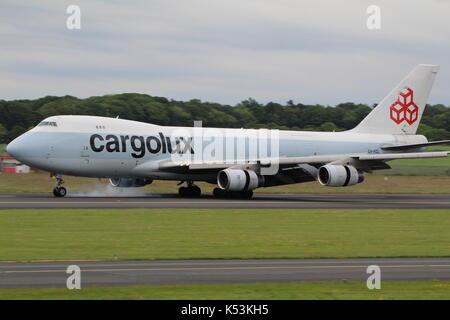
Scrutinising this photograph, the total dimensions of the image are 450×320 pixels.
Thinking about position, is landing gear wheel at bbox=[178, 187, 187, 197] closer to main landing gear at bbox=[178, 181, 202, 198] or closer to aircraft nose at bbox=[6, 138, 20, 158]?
main landing gear at bbox=[178, 181, 202, 198]

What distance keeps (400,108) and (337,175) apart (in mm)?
14689

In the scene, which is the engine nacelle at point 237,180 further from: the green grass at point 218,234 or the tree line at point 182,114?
the tree line at point 182,114

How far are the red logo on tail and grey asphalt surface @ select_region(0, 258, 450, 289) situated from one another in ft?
129

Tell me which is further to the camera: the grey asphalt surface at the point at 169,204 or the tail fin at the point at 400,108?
the tail fin at the point at 400,108

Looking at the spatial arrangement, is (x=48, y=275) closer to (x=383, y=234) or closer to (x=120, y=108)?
(x=383, y=234)

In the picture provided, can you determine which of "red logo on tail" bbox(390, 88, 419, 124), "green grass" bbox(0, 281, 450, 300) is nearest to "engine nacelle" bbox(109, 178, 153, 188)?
"red logo on tail" bbox(390, 88, 419, 124)

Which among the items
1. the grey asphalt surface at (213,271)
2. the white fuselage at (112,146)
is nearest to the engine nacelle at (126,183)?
the white fuselage at (112,146)

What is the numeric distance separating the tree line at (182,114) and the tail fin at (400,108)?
42.3 m

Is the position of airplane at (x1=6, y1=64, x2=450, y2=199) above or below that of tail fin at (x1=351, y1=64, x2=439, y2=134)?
below

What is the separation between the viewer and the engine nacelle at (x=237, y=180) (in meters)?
50.2

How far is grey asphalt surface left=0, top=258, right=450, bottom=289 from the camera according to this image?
18.9 meters

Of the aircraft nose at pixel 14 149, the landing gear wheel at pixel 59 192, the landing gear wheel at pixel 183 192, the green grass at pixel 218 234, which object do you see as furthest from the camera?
the landing gear wheel at pixel 183 192

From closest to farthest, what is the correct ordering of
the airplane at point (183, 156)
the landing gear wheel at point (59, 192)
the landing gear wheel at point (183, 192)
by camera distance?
the landing gear wheel at point (59, 192) → the airplane at point (183, 156) → the landing gear wheel at point (183, 192)

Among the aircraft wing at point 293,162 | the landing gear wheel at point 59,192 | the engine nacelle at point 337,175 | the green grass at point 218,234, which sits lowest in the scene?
the green grass at point 218,234
